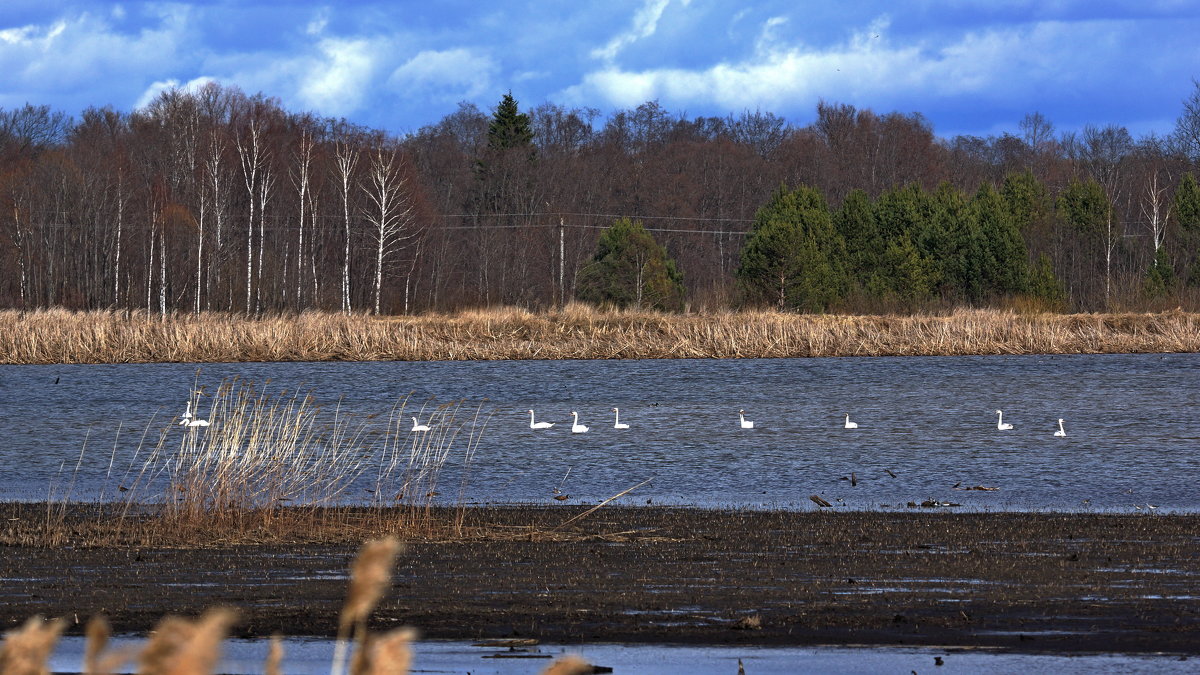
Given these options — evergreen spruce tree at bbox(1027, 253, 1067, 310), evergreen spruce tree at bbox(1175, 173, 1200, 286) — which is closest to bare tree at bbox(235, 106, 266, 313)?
evergreen spruce tree at bbox(1027, 253, 1067, 310)

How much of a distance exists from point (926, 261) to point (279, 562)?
58.3 meters

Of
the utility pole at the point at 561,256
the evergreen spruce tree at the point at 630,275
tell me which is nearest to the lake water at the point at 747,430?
the evergreen spruce tree at the point at 630,275

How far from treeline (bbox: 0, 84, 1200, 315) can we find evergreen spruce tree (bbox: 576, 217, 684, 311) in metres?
0.13

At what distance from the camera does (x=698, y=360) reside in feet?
157

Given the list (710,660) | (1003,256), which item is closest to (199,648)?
(710,660)

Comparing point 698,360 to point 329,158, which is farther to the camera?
point 329,158

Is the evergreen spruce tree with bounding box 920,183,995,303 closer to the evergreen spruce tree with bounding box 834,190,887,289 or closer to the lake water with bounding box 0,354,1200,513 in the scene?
the evergreen spruce tree with bounding box 834,190,887,289

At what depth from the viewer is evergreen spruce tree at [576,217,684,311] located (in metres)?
64.8

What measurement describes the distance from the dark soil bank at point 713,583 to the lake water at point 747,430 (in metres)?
3.43

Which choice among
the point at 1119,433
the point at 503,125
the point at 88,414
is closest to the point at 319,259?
the point at 503,125

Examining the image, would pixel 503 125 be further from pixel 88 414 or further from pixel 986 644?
pixel 986 644

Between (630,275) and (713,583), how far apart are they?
182ft

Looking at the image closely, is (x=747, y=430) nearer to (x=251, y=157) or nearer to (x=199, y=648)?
(x=199, y=648)

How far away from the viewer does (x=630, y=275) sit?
6544cm
